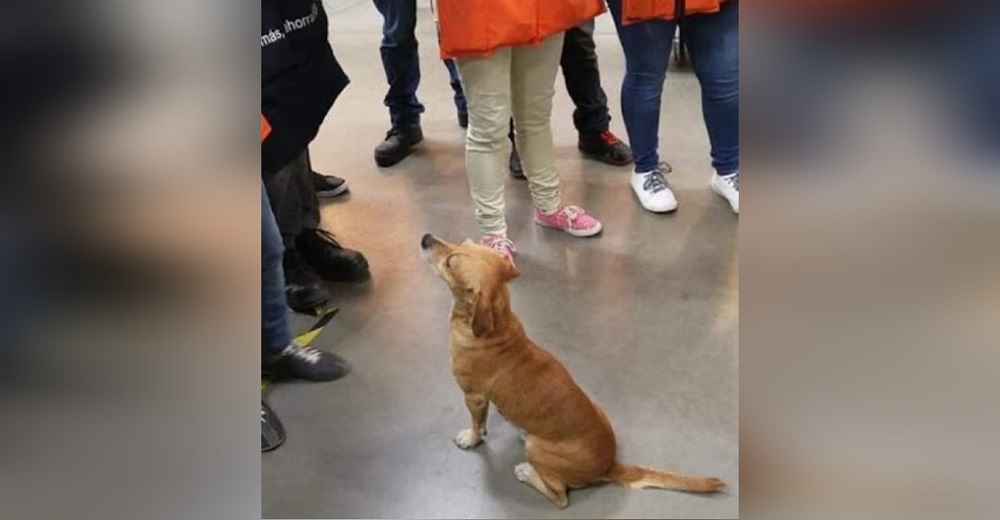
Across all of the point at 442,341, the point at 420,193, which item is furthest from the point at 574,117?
the point at 442,341

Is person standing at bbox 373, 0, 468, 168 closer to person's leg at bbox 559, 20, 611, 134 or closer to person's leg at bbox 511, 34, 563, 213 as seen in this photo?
person's leg at bbox 559, 20, 611, 134

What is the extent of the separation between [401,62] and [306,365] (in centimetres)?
104

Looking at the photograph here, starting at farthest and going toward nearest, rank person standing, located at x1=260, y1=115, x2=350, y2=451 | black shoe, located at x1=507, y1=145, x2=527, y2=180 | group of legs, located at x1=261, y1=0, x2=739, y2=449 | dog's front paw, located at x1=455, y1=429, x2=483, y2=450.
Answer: black shoe, located at x1=507, y1=145, x2=527, y2=180 < group of legs, located at x1=261, y1=0, x2=739, y2=449 < dog's front paw, located at x1=455, y1=429, x2=483, y2=450 < person standing, located at x1=260, y1=115, x2=350, y2=451

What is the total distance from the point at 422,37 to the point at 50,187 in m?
2.32

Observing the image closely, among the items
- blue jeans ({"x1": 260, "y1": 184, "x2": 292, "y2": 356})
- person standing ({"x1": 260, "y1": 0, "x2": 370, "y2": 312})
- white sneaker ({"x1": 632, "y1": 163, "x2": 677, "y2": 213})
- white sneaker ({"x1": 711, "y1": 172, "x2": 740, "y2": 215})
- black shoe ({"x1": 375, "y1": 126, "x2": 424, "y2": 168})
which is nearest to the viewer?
person standing ({"x1": 260, "y1": 0, "x2": 370, "y2": 312})

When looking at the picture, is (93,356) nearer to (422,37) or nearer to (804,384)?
(804,384)

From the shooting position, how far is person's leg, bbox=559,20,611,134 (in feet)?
7.77

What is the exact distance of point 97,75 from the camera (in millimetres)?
454

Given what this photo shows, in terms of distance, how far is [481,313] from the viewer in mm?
1376

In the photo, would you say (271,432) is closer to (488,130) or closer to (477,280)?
(477,280)

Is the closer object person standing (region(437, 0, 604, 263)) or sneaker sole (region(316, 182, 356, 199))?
person standing (region(437, 0, 604, 263))

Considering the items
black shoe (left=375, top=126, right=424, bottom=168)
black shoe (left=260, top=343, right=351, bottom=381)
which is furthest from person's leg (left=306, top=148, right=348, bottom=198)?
black shoe (left=260, top=343, right=351, bottom=381)

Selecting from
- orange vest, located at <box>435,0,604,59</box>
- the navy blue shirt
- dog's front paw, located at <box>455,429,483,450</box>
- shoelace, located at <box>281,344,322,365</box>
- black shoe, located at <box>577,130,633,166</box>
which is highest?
the navy blue shirt

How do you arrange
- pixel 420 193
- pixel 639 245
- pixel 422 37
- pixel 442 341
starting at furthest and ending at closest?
pixel 422 37, pixel 420 193, pixel 639 245, pixel 442 341
